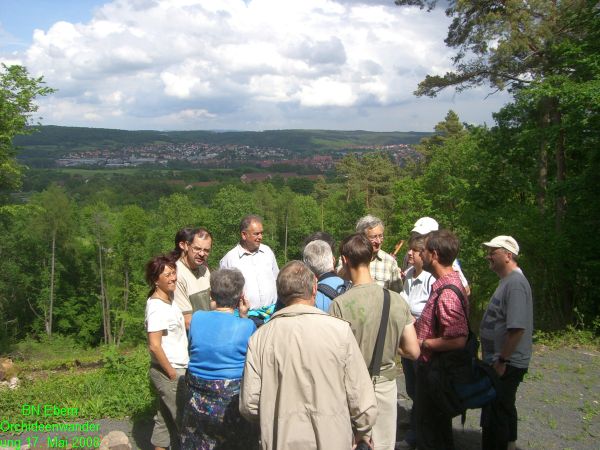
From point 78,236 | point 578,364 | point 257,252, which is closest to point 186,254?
point 257,252

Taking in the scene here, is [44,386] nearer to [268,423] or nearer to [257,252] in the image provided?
[257,252]

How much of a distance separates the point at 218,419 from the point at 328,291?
1.08 meters

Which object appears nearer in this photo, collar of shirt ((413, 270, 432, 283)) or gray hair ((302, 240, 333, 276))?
gray hair ((302, 240, 333, 276))

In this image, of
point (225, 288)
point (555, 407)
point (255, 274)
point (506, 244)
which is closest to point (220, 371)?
point (225, 288)

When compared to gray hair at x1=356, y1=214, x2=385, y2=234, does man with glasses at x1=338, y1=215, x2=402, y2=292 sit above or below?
below

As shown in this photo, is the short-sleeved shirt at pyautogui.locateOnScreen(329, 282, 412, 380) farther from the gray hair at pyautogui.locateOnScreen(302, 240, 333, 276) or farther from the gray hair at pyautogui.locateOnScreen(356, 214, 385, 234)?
the gray hair at pyautogui.locateOnScreen(356, 214, 385, 234)

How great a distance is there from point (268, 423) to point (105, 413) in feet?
10.8

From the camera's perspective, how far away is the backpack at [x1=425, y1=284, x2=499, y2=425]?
11.4ft

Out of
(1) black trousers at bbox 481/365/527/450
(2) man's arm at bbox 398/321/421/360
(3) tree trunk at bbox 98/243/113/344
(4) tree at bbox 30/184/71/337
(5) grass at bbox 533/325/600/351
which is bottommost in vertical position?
(3) tree trunk at bbox 98/243/113/344

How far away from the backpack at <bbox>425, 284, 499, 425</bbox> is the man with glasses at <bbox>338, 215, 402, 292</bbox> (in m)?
1.29

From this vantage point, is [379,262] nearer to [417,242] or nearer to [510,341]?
[417,242]

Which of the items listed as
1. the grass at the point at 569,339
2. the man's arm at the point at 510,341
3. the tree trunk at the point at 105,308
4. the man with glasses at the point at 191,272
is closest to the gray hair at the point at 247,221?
the man with glasses at the point at 191,272

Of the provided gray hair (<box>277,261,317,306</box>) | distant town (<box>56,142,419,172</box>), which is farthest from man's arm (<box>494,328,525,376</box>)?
distant town (<box>56,142,419,172</box>)

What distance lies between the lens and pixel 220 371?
3.23 meters
